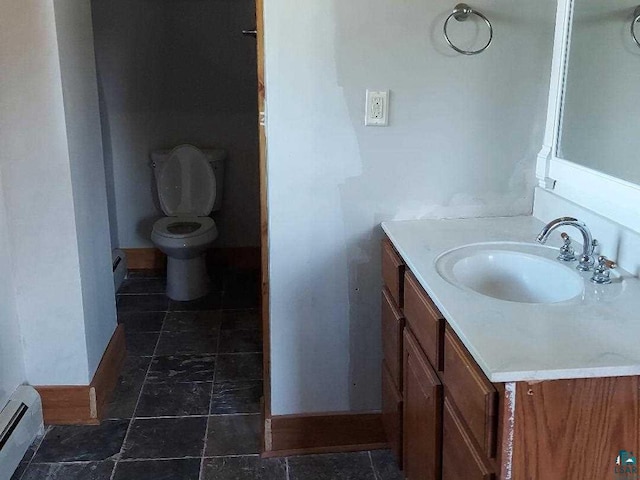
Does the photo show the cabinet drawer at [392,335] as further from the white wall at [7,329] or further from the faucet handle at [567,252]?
the white wall at [7,329]

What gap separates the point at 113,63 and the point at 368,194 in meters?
2.44

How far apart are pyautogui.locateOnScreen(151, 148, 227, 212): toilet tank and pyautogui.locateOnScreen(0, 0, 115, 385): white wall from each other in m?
1.35

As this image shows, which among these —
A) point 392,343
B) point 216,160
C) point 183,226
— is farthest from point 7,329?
point 216,160

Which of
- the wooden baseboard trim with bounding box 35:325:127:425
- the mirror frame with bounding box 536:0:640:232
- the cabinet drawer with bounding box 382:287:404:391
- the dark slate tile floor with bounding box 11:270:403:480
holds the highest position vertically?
the mirror frame with bounding box 536:0:640:232

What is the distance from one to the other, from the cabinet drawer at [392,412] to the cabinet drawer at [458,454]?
1.39 feet

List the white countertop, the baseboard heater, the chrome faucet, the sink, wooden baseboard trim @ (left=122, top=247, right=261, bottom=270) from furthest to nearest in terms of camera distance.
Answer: wooden baseboard trim @ (left=122, top=247, right=261, bottom=270) < the baseboard heater < the sink < the chrome faucet < the white countertop

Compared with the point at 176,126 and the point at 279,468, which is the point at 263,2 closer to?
the point at 279,468

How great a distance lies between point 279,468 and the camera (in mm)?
2234

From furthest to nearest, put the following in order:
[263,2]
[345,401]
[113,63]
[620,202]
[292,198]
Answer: [113,63]
[345,401]
[292,198]
[263,2]
[620,202]

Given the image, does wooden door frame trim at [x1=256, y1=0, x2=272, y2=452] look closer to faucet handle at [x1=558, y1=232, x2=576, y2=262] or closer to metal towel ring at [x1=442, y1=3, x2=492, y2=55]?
metal towel ring at [x1=442, y1=3, x2=492, y2=55]

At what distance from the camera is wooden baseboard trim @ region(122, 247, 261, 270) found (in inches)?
165

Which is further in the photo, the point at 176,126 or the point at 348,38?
the point at 176,126

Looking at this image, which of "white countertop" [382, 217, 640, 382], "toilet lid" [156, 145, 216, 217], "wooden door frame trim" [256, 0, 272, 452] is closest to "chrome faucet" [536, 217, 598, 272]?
"white countertop" [382, 217, 640, 382]

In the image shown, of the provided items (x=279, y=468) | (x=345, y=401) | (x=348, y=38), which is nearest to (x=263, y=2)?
(x=348, y=38)
